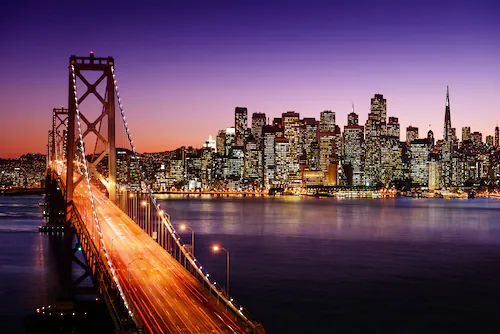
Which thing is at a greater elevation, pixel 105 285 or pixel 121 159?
pixel 121 159

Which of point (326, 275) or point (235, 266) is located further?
point (235, 266)

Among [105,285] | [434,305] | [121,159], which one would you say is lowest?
[434,305]

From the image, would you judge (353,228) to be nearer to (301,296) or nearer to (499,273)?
(499,273)

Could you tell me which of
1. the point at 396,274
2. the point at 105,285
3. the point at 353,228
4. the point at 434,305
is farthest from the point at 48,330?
the point at 353,228

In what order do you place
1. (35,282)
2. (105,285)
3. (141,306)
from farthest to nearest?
(35,282)
(105,285)
(141,306)

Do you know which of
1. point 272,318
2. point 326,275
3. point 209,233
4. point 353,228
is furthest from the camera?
point 353,228

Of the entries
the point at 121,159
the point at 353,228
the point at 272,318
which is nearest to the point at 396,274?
the point at 272,318

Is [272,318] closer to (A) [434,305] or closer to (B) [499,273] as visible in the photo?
(A) [434,305]
